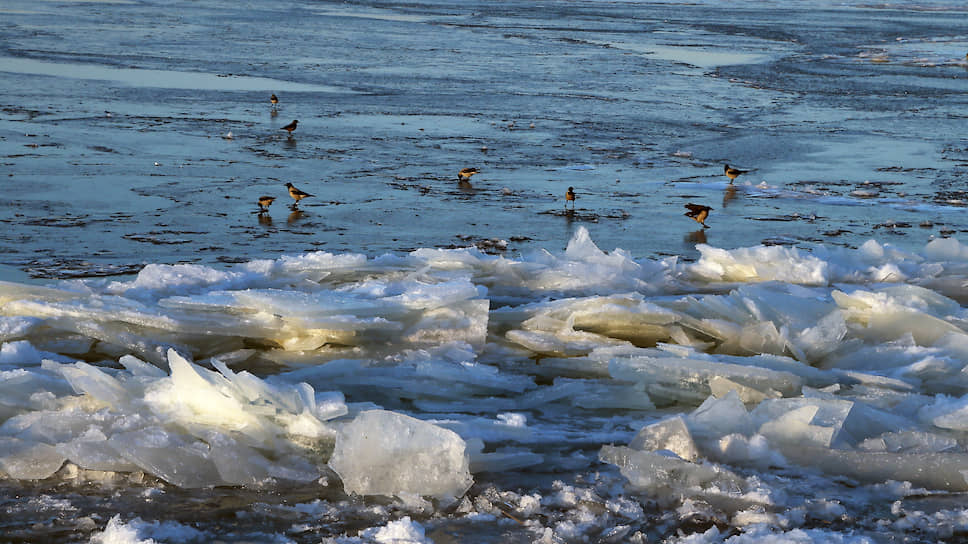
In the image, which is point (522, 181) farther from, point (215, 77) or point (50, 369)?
point (215, 77)

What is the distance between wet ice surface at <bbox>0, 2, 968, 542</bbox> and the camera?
387 cm

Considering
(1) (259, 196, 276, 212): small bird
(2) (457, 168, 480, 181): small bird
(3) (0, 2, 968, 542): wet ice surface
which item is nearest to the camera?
(3) (0, 2, 968, 542): wet ice surface

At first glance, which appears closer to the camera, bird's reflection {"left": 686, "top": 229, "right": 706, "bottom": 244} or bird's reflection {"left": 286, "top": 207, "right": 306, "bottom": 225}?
bird's reflection {"left": 686, "top": 229, "right": 706, "bottom": 244}

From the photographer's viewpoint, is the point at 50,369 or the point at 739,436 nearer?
the point at 739,436

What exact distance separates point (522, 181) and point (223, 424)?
6307 mm

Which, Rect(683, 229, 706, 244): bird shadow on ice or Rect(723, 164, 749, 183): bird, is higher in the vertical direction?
Rect(723, 164, 749, 183): bird

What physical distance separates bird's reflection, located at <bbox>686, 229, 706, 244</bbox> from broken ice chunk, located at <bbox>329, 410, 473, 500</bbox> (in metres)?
4.65

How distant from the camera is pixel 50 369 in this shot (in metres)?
4.65

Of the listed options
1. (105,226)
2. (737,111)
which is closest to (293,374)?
(105,226)

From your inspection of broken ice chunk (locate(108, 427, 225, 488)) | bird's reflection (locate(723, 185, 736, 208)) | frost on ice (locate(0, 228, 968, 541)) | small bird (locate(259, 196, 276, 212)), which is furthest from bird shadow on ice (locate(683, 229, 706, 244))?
broken ice chunk (locate(108, 427, 225, 488))

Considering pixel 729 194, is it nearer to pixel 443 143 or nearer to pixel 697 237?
pixel 697 237

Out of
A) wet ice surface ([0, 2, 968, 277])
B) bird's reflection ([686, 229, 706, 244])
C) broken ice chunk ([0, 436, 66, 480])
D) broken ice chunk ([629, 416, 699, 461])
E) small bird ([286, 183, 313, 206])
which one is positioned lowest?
wet ice surface ([0, 2, 968, 277])

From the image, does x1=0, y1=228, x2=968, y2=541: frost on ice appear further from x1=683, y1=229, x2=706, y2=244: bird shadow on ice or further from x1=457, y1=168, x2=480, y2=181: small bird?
x1=457, y1=168, x2=480, y2=181: small bird

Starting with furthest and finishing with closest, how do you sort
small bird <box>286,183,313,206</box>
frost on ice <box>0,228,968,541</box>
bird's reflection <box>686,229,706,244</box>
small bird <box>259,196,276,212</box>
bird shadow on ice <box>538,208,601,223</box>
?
small bird <box>286,183,313,206</box> < bird shadow on ice <box>538,208,601,223</box> < small bird <box>259,196,276,212</box> < bird's reflection <box>686,229,706,244</box> < frost on ice <box>0,228,968,541</box>
